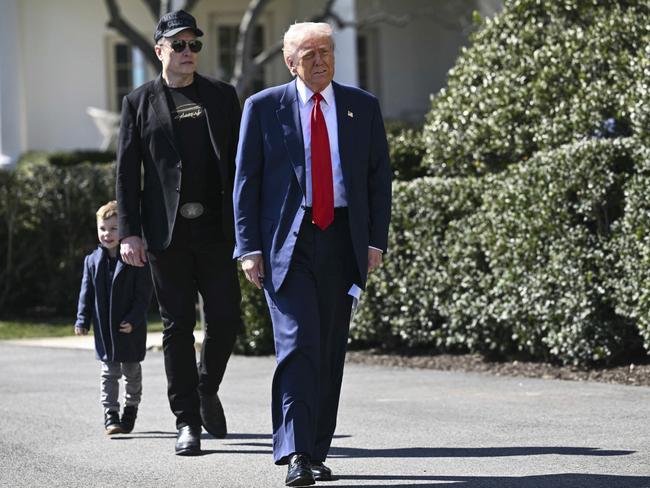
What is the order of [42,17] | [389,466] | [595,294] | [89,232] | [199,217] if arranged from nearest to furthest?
1. [389,466]
2. [199,217]
3. [595,294]
4. [89,232]
5. [42,17]

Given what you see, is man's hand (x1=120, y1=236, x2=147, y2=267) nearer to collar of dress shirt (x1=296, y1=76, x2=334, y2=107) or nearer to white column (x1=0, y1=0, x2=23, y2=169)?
collar of dress shirt (x1=296, y1=76, x2=334, y2=107)

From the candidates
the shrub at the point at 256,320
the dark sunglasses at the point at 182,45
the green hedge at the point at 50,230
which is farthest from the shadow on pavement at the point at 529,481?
the green hedge at the point at 50,230

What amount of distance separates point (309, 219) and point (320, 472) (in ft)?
3.51

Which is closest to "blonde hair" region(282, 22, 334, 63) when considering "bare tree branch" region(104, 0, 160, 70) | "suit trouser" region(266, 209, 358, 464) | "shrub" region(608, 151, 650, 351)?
"suit trouser" region(266, 209, 358, 464)

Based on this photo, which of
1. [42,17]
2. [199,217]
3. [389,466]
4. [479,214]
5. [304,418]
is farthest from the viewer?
[42,17]

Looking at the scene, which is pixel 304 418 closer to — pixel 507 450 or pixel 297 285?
pixel 297 285

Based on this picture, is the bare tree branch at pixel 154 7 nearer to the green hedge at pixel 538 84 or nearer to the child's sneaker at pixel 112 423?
the green hedge at pixel 538 84

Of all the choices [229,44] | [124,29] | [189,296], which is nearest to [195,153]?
[189,296]

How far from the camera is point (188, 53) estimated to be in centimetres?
662

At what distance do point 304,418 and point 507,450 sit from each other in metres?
1.29

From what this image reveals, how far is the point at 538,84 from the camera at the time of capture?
9.38m

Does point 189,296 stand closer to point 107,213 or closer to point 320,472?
point 107,213

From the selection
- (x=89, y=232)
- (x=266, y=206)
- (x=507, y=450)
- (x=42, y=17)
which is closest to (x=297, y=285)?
(x=266, y=206)

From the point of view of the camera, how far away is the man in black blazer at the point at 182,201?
21.6 ft
